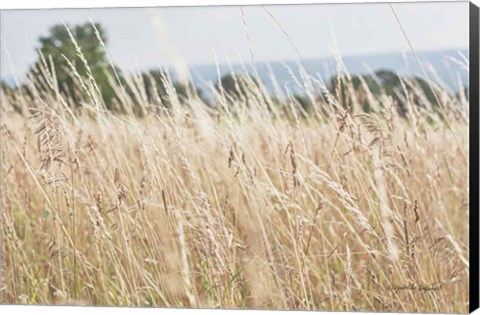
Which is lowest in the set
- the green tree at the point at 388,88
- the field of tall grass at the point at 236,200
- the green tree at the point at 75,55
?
the field of tall grass at the point at 236,200

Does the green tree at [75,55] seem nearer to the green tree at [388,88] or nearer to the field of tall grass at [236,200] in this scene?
the field of tall grass at [236,200]

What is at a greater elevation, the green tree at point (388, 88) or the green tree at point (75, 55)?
the green tree at point (75, 55)

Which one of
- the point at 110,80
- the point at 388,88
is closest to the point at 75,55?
the point at 110,80

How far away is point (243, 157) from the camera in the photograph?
203 inches

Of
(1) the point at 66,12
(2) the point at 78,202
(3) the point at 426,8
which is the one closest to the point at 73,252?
(2) the point at 78,202

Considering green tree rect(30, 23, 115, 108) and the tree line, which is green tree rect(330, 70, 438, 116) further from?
green tree rect(30, 23, 115, 108)

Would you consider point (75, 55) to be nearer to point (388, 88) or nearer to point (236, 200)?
point (236, 200)

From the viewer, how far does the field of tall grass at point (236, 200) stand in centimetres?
500

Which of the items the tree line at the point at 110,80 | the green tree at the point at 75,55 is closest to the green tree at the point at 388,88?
the tree line at the point at 110,80

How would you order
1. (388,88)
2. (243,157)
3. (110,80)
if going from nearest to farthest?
(388,88)
(243,157)
(110,80)

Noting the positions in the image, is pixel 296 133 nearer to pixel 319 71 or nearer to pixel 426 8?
pixel 319 71

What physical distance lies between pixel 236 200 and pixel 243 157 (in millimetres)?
184

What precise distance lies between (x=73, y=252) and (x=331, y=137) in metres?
1.22

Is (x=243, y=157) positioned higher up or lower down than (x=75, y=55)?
lower down
